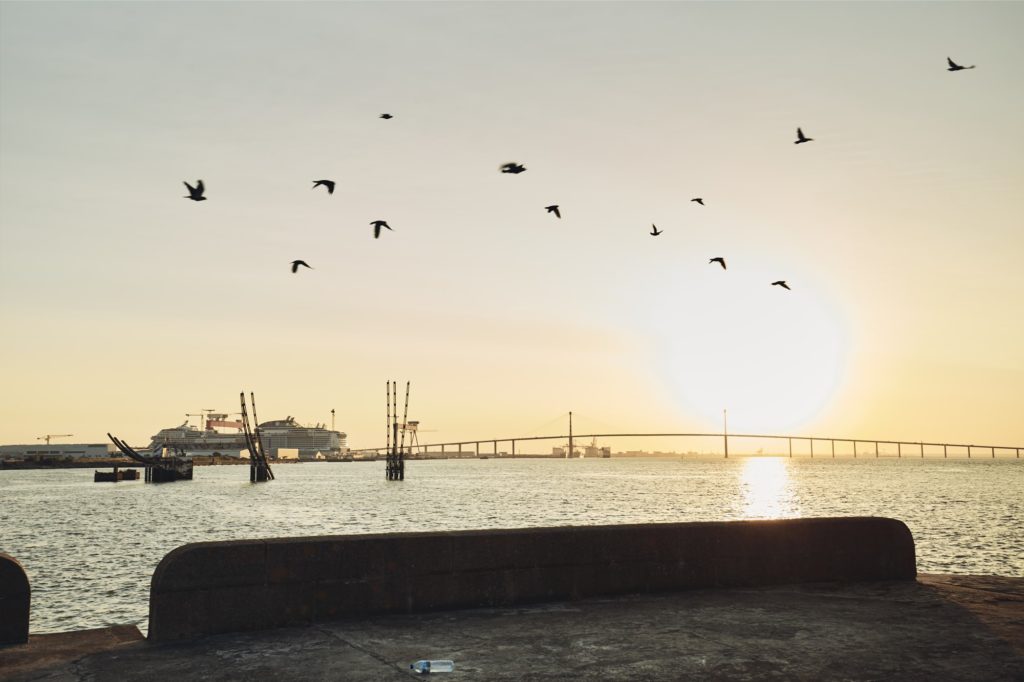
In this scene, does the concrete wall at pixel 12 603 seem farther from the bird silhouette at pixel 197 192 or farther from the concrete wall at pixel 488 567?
the bird silhouette at pixel 197 192

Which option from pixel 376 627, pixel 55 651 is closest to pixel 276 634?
pixel 376 627

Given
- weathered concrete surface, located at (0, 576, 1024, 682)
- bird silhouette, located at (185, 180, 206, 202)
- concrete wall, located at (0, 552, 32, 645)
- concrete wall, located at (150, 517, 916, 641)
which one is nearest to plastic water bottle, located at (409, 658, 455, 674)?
weathered concrete surface, located at (0, 576, 1024, 682)

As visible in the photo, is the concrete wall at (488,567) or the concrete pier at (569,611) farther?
the concrete wall at (488,567)

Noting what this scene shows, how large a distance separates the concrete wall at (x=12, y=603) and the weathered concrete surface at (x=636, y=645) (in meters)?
0.31

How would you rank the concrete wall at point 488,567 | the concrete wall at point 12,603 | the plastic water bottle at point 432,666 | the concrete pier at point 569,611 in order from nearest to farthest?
the plastic water bottle at point 432,666, the concrete pier at point 569,611, the concrete wall at point 12,603, the concrete wall at point 488,567

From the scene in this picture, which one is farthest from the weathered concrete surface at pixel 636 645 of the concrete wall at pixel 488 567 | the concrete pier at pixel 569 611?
the concrete wall at pixel 488 567

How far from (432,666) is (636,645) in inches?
78.9

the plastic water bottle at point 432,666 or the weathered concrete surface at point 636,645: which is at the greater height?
the plastic water bottle at point 432,666

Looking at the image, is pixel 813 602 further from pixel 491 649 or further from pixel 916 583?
pixel 491 649

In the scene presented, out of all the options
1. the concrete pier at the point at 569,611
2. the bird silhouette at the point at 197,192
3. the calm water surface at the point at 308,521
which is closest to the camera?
the concrete pier at the point at 569,611

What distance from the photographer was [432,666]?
6922 millimetres

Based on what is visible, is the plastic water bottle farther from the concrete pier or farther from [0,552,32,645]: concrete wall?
[0,552,32,645]: concrete wall

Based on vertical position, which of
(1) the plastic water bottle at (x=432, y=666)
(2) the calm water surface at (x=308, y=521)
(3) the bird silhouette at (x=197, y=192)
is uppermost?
(3) the bird silhouette at (x=197, y=192)

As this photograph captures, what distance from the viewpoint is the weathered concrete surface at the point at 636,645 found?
6.87 metres
